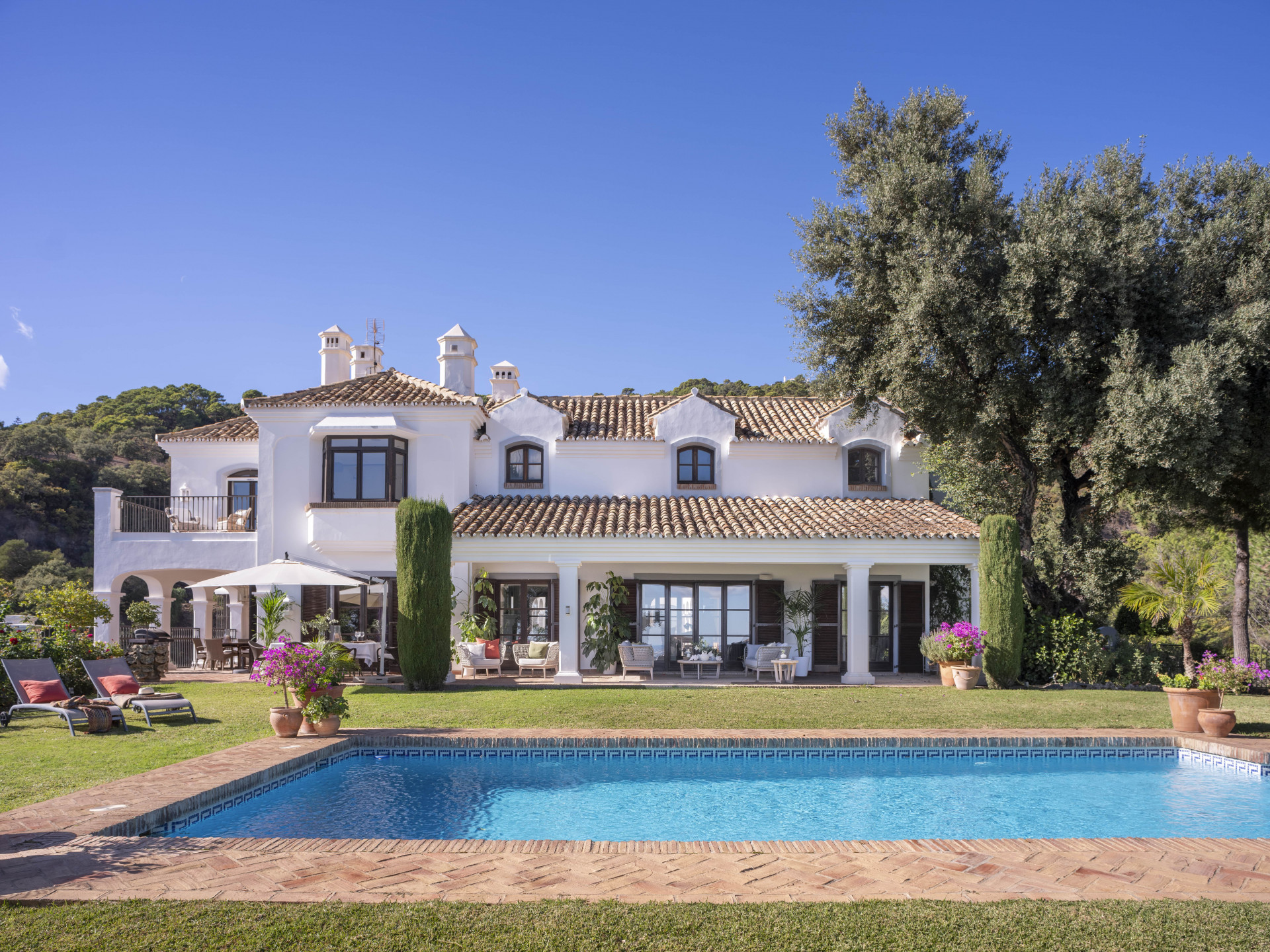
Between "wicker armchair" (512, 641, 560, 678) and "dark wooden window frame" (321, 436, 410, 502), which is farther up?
"dark wooden window frame" (321, 436, 410, 502)

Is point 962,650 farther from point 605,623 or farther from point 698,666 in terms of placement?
point 605,623

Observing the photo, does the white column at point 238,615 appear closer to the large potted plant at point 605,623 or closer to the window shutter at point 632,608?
the large potted plant at point 605,623

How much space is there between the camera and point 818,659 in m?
22.5

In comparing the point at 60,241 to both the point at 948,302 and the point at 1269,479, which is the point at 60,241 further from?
the point at 1269,479

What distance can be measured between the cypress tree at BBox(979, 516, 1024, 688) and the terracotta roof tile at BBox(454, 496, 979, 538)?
2.87 feet

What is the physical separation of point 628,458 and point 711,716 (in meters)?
10.5

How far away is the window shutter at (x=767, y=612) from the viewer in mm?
22500

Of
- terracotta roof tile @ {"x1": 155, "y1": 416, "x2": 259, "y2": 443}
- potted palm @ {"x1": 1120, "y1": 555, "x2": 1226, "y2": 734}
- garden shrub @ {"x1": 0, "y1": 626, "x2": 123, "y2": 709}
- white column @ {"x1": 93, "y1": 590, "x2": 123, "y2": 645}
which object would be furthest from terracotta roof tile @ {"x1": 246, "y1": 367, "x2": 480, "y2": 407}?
Result: potted palm @ {"x1": 1120, "y1": 555, "x2": 1226, "y2": 734}

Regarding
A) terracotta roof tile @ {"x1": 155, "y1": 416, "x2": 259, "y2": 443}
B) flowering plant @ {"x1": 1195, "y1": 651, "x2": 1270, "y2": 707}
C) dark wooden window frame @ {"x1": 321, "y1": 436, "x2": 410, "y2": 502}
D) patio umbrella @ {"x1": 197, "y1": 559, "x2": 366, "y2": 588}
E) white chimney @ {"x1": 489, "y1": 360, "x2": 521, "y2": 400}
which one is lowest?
flowering plant @ {"x1": 1195, "y1": 651, "x2": 1270, "y2": 707}

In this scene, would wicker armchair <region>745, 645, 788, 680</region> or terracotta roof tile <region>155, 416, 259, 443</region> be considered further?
terracotta roof tile <region>155, 416, 259, 443</region>

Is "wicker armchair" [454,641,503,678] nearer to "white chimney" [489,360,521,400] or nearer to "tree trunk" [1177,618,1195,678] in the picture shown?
"white chimney" [489,360,521,400]

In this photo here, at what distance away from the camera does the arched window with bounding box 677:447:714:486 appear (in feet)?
79.0

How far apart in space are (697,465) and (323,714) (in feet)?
44.3

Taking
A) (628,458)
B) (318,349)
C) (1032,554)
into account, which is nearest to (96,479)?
(318,349)
